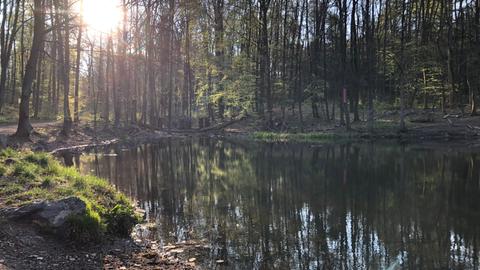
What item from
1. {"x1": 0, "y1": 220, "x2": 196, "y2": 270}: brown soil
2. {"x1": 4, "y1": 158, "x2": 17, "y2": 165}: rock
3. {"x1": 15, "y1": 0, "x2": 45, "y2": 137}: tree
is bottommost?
{"x1": 0, "y1": 220, "x2": 196, "y2": 270}: brown soil

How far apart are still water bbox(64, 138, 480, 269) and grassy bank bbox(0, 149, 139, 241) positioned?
97 cm

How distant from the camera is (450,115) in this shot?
3086 cm

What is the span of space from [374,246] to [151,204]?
600cm

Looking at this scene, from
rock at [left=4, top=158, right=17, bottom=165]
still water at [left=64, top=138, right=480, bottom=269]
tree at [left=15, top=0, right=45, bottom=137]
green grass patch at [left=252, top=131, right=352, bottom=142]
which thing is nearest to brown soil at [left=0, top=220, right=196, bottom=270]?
still water at [left=64, top=138, right=480, bottom=269]

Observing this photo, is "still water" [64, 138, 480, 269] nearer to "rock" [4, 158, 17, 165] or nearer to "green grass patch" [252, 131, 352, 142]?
"rock" [4, 158, 17, 165]

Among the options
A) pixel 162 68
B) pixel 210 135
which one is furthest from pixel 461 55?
pixel 162 68

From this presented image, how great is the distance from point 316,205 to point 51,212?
21.1 ft

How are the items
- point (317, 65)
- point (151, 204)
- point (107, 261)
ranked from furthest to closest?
point (317, 65) < point (151, 204) < point (107, 261)

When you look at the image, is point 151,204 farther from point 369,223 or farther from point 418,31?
point 418,31

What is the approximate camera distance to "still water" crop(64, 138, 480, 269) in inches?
294

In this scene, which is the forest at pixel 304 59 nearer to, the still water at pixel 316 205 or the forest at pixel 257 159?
the forest at pixel 257 159

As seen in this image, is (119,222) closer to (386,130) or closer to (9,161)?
(9,161)

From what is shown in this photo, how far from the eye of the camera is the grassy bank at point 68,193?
283 inches

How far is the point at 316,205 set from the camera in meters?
11.0
